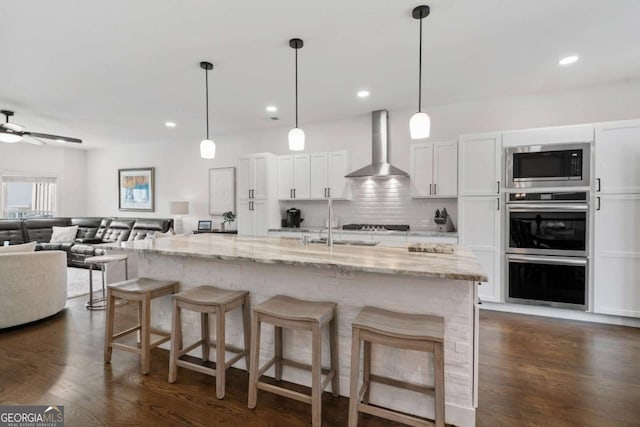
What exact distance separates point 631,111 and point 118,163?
9.19m

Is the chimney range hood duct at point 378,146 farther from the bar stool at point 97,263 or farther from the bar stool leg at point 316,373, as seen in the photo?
the bar stool at point 97,263

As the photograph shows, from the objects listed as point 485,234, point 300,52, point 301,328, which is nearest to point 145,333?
point 301,328

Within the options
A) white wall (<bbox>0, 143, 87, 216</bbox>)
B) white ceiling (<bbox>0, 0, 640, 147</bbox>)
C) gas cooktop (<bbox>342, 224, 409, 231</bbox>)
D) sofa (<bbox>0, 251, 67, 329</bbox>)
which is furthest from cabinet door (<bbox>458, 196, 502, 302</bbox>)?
white wall (<bbox>0, 143, 87, 216</bbox>)

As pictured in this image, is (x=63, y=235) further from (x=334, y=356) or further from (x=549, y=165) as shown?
(x=549, y=165)

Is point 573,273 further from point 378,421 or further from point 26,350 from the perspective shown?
point 26,350

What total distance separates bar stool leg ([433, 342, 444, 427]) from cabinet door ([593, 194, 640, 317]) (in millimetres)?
2996

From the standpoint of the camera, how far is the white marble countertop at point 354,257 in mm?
1695

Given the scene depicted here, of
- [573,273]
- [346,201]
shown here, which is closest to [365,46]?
[346,201]

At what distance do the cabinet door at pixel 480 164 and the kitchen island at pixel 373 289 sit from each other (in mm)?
1894

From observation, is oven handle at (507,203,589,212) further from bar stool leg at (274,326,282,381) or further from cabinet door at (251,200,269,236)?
cabinet door at (251,200,269,236)

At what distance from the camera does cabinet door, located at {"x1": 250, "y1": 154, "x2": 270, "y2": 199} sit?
16.7 feet

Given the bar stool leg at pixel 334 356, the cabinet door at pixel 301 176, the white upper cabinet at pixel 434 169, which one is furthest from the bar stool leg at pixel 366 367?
the cabinet door at pixel 301 176

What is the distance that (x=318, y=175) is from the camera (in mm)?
4961

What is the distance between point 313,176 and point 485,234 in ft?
8.45
